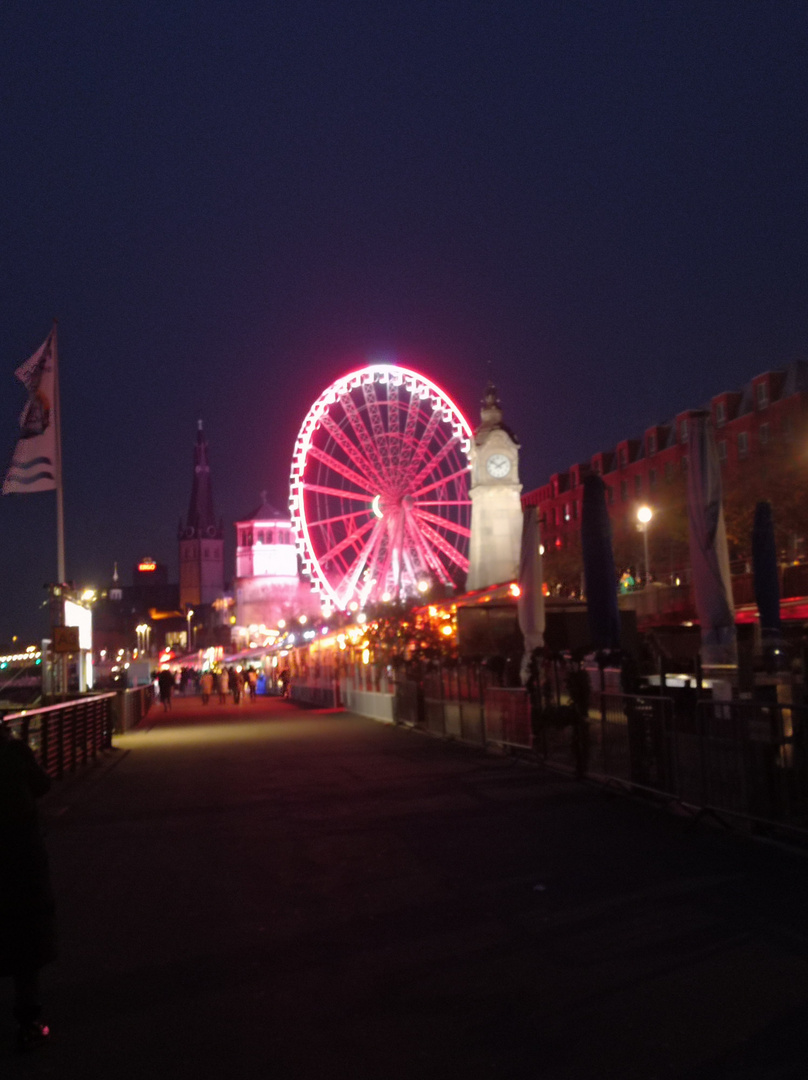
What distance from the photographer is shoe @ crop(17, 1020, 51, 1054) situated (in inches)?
207

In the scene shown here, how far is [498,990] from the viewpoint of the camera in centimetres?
584

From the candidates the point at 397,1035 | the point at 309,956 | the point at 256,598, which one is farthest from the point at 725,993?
the point at 256,598

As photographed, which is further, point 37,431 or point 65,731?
point 37,431

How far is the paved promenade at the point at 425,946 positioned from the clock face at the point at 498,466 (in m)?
33.7

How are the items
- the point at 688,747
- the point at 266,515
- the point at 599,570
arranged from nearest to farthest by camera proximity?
the point at 688,747
the point at 599,570
the point at 266,515

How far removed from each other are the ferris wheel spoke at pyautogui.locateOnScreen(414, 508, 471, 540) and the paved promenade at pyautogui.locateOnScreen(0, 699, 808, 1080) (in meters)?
31.0

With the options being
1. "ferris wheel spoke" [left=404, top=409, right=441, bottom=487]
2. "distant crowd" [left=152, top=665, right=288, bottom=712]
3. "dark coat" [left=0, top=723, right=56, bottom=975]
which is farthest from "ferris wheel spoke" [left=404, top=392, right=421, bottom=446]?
"dark coat" [left=0, top=723, right=56, bottom=975]

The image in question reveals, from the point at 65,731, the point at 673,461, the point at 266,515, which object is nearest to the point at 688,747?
the point at 65,731

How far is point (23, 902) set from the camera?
211 inches

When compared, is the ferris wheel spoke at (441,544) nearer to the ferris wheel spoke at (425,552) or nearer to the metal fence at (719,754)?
the ferris wheel spoke at (425,552)

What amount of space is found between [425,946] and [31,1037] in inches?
91.1

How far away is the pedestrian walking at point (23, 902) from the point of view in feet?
17.4

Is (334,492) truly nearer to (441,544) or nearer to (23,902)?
(441,544)

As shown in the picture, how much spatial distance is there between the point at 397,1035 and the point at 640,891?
3.32 meters
